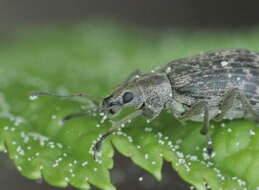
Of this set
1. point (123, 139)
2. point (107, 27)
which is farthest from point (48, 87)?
point (107, 27)

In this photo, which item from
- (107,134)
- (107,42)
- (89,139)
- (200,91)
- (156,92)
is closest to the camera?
(107,134)

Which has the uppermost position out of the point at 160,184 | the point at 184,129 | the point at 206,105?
the point at 206,105

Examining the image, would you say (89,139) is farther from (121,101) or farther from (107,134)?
(121,101)

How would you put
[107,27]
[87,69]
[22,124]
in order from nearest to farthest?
[22,124] → [87,69] → [107,27]

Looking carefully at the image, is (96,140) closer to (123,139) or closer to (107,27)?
(123,139)

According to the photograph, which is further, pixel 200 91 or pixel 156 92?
pixel 156 92

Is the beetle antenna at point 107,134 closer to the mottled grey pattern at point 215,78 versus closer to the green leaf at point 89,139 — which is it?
the green leaf at point 89,139

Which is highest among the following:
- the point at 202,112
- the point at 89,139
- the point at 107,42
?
the point at 107,42

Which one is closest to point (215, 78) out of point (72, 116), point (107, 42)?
→ point (72, 116)
